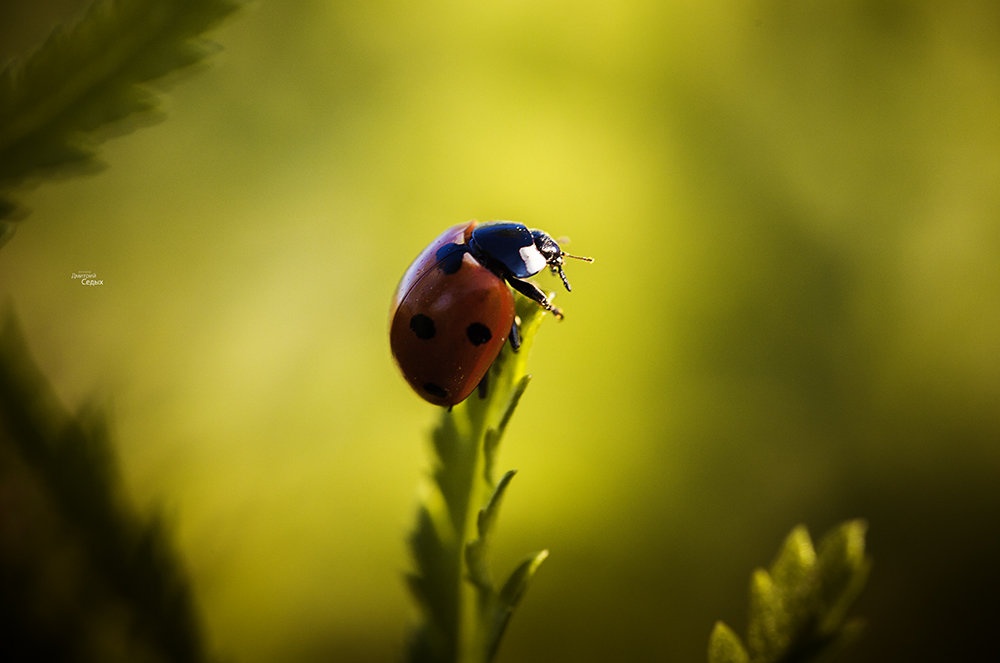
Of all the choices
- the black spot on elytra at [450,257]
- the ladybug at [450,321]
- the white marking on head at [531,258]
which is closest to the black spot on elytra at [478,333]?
the ladybug at [450,321]

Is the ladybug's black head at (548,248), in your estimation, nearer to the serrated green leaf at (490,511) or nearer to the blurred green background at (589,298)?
the blurred green background at (589,298)

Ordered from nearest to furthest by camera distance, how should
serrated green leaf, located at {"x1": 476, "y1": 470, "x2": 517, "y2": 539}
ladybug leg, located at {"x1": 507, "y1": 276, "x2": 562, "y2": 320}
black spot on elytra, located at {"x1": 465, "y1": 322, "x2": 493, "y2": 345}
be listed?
serrated green leaf, located at {"x1": 476, "y1": 470, "x2": 517, "y2": 539} → black spot on elytra, located at {"x1": 465, "y1": 322, "x2": 493, "y2": 345} → ladybug leg, located at {"x1": 507, "y1": 276, "x2": 562, "y2": 320}

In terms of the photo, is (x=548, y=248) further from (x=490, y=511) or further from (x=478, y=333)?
(x=490, y=511)

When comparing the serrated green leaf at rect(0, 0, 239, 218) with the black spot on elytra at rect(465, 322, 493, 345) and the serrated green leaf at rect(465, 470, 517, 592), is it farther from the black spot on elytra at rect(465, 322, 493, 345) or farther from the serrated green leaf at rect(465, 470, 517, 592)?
the black spot on elytra at rect(465, 322, 493, 345)

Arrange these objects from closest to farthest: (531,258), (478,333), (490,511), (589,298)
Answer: (490,511), (478,333), (531,258), (589,298)

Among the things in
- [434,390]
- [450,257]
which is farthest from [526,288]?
[434,390]

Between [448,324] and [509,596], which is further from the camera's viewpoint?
[448,324]

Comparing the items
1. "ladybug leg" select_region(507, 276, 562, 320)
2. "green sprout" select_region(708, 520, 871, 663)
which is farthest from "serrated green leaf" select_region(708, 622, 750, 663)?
"ladybug leg" select_region(507, 276, 562, 320)

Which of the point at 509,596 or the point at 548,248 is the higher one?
the point at 548,248
